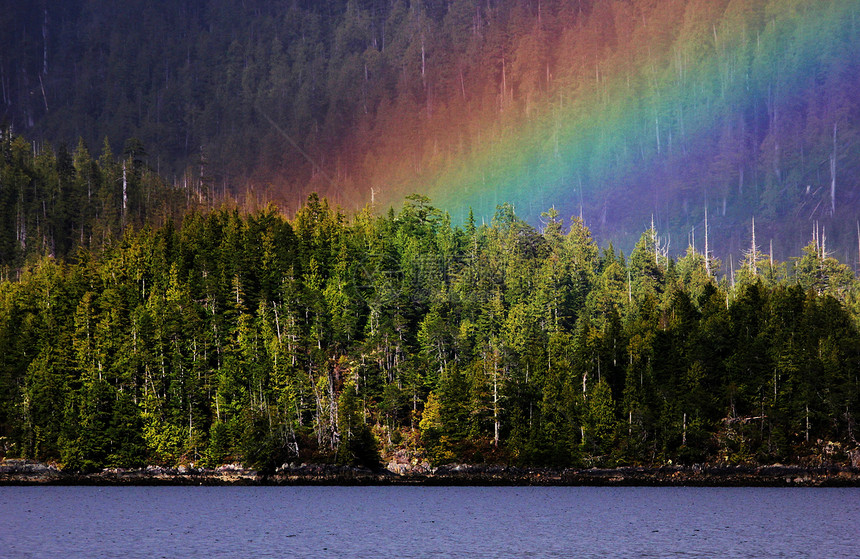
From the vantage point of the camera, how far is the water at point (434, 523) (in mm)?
54812

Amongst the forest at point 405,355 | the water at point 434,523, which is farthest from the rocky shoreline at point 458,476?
the water at point 434,523

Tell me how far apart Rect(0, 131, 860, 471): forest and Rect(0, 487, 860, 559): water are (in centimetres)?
1015

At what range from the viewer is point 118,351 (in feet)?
482

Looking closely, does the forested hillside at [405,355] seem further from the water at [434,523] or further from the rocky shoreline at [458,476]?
the water at [434,523]

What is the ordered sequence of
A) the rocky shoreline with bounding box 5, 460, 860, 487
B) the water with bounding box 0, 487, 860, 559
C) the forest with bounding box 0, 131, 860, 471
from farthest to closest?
the forest with bounding box 0, 131, 860, 471, the rocky shoreline with bounding box 5, 460, 860, 487, the water with bounding box 0, 487, 860, 559

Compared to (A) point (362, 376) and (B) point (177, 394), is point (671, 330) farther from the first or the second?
(B) point (177, 394)

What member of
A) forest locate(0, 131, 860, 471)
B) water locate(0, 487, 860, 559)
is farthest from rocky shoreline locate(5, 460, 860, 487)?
water locate(0, 487, 860, 559)

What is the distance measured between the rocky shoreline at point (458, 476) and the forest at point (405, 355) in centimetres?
169

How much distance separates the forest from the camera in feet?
398

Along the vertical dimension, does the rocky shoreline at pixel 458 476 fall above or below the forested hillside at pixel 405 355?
below

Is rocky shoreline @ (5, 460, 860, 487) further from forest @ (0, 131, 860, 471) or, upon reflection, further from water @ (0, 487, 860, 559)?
water @ (0, 487, 860, 559)

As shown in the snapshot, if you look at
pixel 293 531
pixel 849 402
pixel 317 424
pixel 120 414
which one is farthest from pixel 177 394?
pixel 849 402

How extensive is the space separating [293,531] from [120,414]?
76479 mm

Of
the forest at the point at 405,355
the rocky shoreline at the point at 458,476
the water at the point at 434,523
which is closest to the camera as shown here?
the water at the point at 434,523
